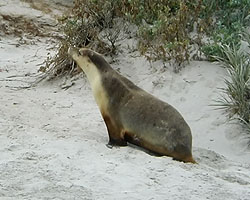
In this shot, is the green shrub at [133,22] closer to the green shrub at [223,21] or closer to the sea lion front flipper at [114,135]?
the green shrub at [223,21]

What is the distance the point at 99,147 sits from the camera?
562 cm

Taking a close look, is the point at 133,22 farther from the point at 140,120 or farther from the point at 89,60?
the point at 140,120

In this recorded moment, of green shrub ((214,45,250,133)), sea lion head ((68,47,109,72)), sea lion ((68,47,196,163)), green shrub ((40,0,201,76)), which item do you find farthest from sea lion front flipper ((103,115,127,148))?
green shrub ((40,0,201,76))

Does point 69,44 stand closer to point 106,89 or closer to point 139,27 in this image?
point 139,27

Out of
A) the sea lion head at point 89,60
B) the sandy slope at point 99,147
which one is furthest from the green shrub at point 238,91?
the sea lion head at point 89,60

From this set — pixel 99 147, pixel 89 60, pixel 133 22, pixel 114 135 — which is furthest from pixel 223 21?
pixel 99 147

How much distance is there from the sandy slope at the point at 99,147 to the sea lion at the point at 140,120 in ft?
0.73

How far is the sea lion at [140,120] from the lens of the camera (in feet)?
19.0

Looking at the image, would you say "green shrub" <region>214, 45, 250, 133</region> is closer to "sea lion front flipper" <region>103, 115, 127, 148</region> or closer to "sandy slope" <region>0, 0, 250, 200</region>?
"sandy slope" <region>0, 0, 250, 200</region>

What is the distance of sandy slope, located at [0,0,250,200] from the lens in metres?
4.32

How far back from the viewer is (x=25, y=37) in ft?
38.1

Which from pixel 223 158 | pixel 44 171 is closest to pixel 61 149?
pixel 44 171

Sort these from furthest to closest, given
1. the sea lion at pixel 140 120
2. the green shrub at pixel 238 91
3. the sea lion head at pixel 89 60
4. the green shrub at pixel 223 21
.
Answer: the green shrub at pixel 223 21
the green shrub at pixel 238 91
the sea lion head at pixel 89 60
the sea lion at pixel 140 120

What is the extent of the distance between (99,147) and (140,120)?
0.57 m
